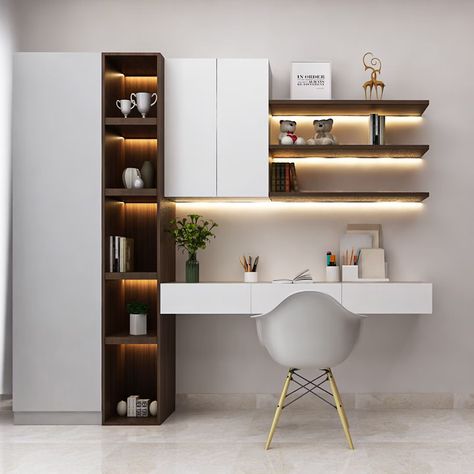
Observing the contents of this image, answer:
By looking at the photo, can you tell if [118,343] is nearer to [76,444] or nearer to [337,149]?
[76,444]

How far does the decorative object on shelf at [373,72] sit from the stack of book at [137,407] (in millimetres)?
2507

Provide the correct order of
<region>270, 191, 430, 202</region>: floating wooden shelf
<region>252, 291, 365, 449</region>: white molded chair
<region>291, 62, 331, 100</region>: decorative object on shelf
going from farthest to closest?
<region>291, 62, 331, 100</region>: decorative object on shelf, <region>270, 191, 430, 202</region>: floating wooden shelf, <region>252, 291, 365, 449</region>: white molded chair

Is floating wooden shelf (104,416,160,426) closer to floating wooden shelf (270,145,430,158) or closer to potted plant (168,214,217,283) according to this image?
potted plant (168,214,217,283)

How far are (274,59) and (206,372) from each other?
2231mm

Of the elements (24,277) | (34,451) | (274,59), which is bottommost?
(34,451)

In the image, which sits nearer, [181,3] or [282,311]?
[282,311]

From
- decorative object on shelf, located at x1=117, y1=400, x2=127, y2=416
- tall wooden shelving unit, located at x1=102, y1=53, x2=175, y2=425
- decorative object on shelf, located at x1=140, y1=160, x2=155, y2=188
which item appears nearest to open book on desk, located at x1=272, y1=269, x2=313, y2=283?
tall wooden shelving unit, located at x1=102, y1=53, x2=175, y2=425

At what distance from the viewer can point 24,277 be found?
4.49 m

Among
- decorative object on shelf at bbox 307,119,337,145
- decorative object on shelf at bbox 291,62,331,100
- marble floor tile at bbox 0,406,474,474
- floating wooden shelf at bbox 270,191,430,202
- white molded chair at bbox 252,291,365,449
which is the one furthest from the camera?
decorative object on shelf at bbox 291,62,331,100

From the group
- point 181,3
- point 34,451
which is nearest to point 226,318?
point 34,451

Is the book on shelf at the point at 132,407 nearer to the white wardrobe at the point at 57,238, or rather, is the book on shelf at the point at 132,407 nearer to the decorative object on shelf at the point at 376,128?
the white wardrobe at the point at 57,238

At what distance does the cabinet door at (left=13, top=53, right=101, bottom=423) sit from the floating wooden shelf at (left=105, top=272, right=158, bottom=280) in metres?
0.08

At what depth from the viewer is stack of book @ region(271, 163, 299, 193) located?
471 centimetres

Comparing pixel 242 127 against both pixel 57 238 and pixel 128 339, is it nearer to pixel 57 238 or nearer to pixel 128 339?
pixel 57 238
